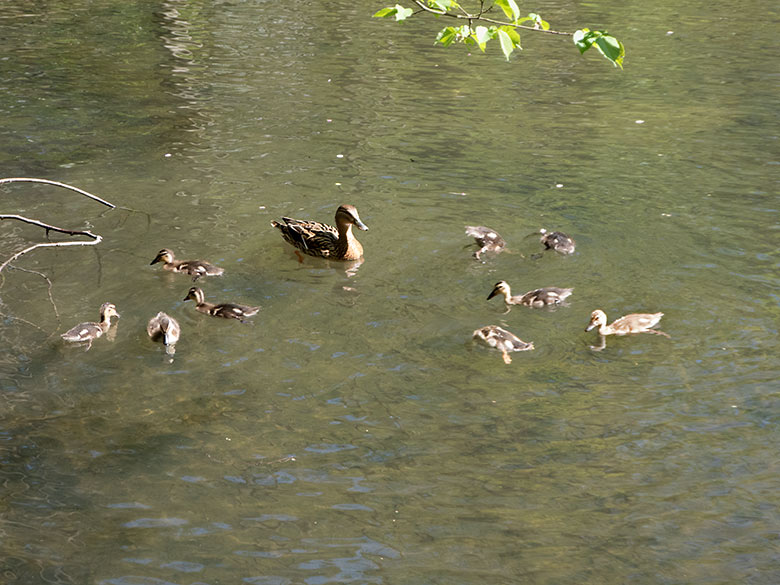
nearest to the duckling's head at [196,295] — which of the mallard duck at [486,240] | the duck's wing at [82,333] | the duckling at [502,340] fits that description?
the duck's wing at [82,333]

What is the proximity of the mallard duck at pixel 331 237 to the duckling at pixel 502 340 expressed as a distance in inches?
93.6

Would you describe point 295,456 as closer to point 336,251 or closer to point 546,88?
point 336,251

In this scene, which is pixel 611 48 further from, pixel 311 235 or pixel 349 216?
pixel 311 235

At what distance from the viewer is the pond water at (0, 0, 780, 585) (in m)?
5.52

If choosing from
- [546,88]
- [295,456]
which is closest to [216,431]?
[295,456]

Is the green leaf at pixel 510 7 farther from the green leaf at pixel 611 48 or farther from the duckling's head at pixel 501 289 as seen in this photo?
the duckling's head at pixel 501 289

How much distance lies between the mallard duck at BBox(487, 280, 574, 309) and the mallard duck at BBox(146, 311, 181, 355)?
2681mm

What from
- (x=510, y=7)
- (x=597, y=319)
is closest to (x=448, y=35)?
(x=510, y=7)

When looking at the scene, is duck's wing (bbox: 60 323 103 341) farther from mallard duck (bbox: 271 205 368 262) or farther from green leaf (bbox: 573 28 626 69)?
green leaf (bbox: 573 28 626 69)

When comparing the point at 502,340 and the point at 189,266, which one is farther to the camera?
the point at 189,266

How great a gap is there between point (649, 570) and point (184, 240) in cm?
611

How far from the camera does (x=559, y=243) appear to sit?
9234 millimetres

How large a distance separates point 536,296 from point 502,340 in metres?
0.95

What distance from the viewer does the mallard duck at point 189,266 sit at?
8867 mm
